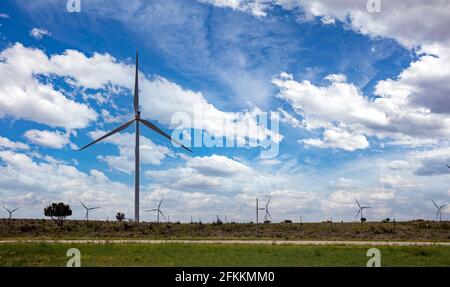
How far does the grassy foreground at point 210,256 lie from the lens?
38000 mm

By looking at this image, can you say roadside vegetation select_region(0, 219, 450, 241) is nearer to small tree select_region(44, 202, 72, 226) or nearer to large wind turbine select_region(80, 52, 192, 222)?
large wind turbine select_region(80, 52, 192, 222)

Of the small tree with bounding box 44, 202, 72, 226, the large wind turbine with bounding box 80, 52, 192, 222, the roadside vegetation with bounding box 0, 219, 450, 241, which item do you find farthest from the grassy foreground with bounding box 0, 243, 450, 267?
the small tree with bounding box 44, 202, 72, 226

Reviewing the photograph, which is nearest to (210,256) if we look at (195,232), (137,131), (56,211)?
(195,232)

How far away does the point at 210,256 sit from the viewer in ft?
136

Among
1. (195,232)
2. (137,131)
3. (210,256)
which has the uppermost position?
(137,131)

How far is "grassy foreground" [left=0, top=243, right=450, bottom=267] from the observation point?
38000mm

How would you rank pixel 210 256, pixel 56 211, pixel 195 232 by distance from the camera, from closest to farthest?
pixel 210 256, pixel 195 232, pixel 56 211

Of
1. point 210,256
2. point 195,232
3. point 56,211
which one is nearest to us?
point 210,256

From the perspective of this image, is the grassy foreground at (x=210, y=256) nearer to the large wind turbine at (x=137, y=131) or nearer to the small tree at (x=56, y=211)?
the large wind turbine at (x=137, y=131)

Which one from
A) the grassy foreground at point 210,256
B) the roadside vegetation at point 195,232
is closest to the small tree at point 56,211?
the roadside vegetation at point 195,232

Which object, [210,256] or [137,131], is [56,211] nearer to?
[137,131]
